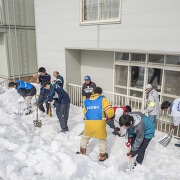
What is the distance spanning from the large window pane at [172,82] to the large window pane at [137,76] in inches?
36.5

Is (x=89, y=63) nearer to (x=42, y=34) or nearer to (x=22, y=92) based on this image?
(x=42, y=34)

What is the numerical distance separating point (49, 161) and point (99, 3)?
5631 millimetres

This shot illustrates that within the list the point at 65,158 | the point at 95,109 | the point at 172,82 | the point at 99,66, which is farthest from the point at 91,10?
the point at 65,158

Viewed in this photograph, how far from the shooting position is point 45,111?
768cm

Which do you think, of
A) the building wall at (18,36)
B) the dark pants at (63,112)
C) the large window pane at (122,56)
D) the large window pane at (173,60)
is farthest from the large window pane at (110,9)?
the building wall at (18,36)

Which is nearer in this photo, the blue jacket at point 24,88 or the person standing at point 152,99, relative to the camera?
the person standing at point 152,99

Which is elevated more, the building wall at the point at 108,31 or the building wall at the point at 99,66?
the building wall at the point at 108,31

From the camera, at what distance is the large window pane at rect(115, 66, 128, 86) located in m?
8.03

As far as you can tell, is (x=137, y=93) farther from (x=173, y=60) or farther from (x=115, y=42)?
(x=115, y=42)

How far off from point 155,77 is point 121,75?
55.5 inches

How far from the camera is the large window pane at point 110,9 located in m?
6.79

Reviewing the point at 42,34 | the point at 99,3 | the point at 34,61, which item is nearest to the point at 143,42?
the point at 99,3

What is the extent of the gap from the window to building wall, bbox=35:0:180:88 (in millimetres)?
200

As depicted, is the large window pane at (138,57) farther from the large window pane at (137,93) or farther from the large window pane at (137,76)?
the large window pane at (137,93)
